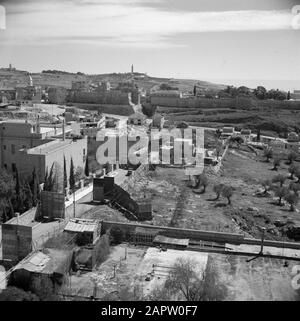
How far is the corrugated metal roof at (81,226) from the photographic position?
4895 mm

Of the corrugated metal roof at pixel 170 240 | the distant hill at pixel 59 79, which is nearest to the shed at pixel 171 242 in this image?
the corrugated metal roof at pixel 170 240

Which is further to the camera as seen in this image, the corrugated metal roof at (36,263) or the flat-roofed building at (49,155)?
the flat-roofed building at (49,155)

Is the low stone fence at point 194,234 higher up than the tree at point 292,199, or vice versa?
the low stone fence at point 194,234

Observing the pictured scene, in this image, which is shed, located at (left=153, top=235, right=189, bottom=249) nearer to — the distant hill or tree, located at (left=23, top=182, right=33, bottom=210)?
tree, located at (left=23, top=182, right=33, bottom=210)

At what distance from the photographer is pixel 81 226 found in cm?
496

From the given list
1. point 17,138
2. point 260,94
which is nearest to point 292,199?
point 17,138

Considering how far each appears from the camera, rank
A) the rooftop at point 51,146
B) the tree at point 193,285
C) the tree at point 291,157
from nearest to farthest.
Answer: the tree at point 193,285, the rooftop at point 51,146, the tree at point 291,157

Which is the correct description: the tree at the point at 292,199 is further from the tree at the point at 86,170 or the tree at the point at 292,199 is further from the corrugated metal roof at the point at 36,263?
the corrugated metal roof at the point at 36,263

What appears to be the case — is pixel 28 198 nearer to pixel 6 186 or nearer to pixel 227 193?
pixel 6 186

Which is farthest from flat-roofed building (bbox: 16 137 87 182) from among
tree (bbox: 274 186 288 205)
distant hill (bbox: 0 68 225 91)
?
distant hill (bbox: 0 68 225 91)

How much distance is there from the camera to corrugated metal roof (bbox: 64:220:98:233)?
16.1 feet

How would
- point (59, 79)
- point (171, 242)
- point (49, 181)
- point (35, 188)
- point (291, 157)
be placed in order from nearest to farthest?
point (171, 242) → point (35, 188) → point (49, 181) → point (291, 157) → point (59, 79)

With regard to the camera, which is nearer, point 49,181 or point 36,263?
point 36,263
